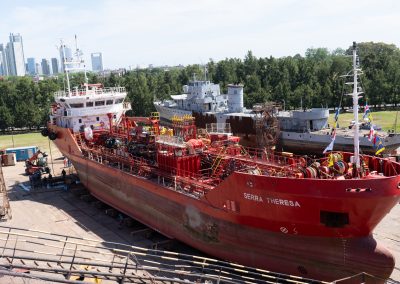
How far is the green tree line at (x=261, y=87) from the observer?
65.3m

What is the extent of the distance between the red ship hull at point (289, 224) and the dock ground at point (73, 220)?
2.49 meters

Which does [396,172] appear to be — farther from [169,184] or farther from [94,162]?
[94,162]

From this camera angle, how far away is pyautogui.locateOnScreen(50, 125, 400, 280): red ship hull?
13.2m

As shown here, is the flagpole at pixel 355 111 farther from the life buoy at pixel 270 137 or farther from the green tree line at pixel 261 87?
the green tree line at pixel 261 87

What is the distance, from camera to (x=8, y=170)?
126 feet

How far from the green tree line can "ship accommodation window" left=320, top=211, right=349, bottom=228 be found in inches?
1797

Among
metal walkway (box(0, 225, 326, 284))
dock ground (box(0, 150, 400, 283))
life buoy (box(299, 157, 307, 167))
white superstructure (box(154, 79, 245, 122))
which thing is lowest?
dock ground (box(0, 150, 400, 283))

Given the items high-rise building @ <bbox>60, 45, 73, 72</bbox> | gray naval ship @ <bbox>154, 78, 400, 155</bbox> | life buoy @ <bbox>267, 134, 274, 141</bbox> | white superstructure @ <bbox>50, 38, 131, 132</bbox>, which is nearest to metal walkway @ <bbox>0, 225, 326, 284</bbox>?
white superstructure @ <bbox>50, 38, 131, 132</bbox>

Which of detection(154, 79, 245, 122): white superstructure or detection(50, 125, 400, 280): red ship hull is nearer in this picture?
detection(50, 125, 400, 280): red ship hull

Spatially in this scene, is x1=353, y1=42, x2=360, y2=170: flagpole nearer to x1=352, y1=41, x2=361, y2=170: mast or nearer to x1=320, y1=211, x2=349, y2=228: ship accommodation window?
x1=352, y1=41, x2=361, y2=170: mast

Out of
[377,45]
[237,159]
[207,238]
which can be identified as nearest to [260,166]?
[237,159]

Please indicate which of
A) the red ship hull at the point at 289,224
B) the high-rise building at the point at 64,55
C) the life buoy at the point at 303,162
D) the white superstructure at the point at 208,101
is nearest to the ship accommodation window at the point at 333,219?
the red ship hull at the point at 289,224

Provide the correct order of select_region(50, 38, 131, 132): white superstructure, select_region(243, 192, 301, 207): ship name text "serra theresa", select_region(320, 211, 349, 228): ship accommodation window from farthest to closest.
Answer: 1. select_region(50, 38, 131, 132): white superstructure
2. select_region(243, 192, 301, 207): ship name text "serra theresa"
3. select_region(320, 211, 349, 228): ship accommodation window

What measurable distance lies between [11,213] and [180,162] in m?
12.1
